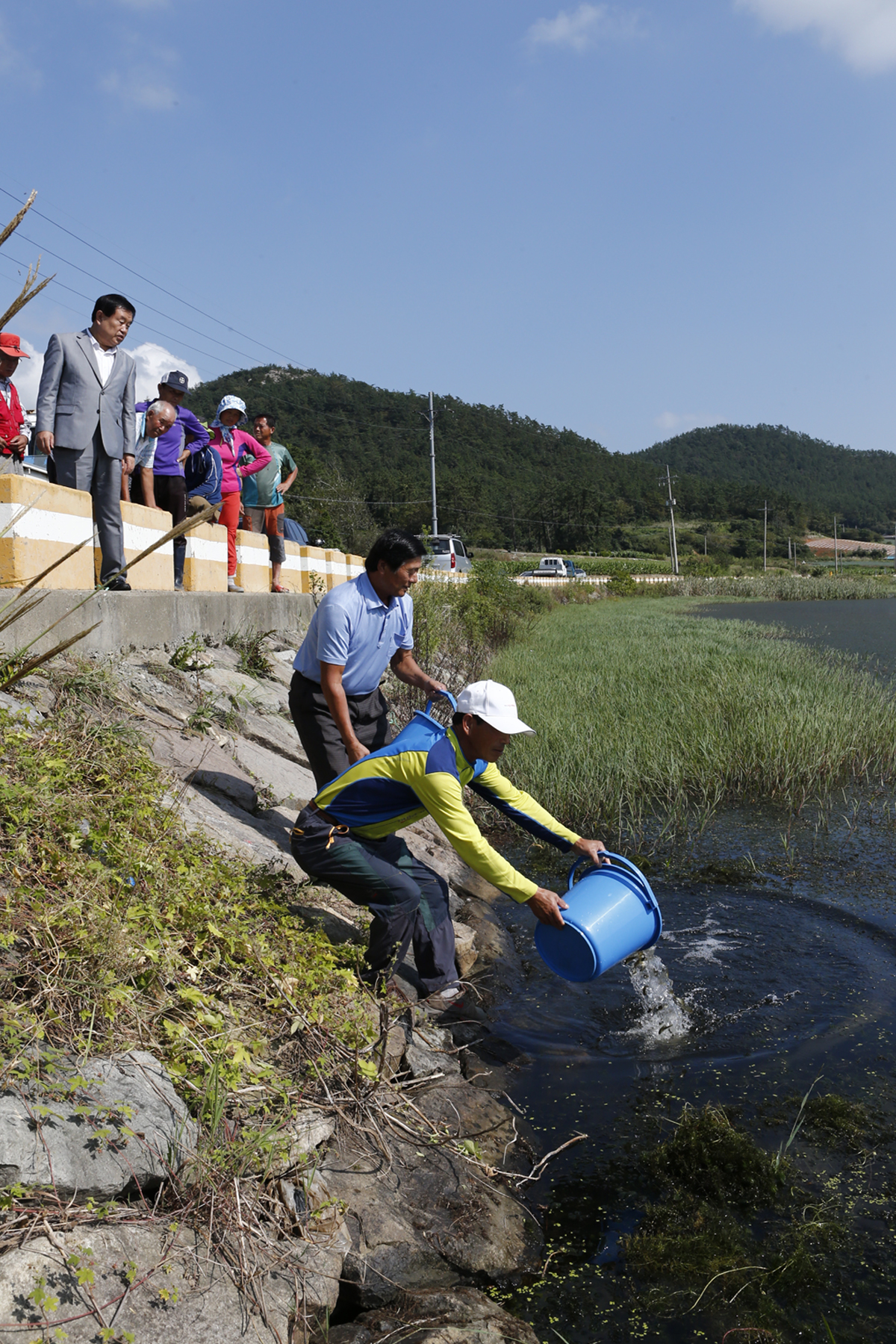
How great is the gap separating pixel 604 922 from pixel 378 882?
885 mm

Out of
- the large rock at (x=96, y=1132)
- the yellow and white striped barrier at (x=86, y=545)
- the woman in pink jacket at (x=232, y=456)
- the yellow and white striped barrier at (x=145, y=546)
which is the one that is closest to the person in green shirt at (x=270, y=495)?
the yellow and white striped barrier at (x=86, y=545)

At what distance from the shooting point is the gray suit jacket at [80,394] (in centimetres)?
506

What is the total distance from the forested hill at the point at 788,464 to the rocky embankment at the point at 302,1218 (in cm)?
14045

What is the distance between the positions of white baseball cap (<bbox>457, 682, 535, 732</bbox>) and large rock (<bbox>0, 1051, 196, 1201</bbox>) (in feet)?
4.91

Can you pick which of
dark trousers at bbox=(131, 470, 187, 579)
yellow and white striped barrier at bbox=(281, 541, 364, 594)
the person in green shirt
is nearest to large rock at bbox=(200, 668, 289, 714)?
dark trousers at bbox=(131, 470, 187, 579)

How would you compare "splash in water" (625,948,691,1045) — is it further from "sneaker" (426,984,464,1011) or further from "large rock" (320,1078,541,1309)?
"large rock" (320,1078,541,1309)

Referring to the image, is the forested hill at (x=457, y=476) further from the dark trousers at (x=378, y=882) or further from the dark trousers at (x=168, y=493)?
the dark trousers at (x=378, y=882)

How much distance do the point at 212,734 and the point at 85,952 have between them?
280 centimetres

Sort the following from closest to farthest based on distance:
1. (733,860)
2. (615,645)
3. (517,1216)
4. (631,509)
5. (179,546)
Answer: (517,1216)
(733,860)
(179,546)
(615,645)
(631,509)

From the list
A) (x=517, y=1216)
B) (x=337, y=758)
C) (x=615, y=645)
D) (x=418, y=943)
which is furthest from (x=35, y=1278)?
(x=615, y=645)

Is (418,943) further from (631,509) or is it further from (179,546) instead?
(631,509)

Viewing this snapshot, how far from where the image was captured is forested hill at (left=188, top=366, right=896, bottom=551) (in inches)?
1817

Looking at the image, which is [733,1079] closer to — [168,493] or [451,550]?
[168,493]

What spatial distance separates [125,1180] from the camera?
7.16 ft
